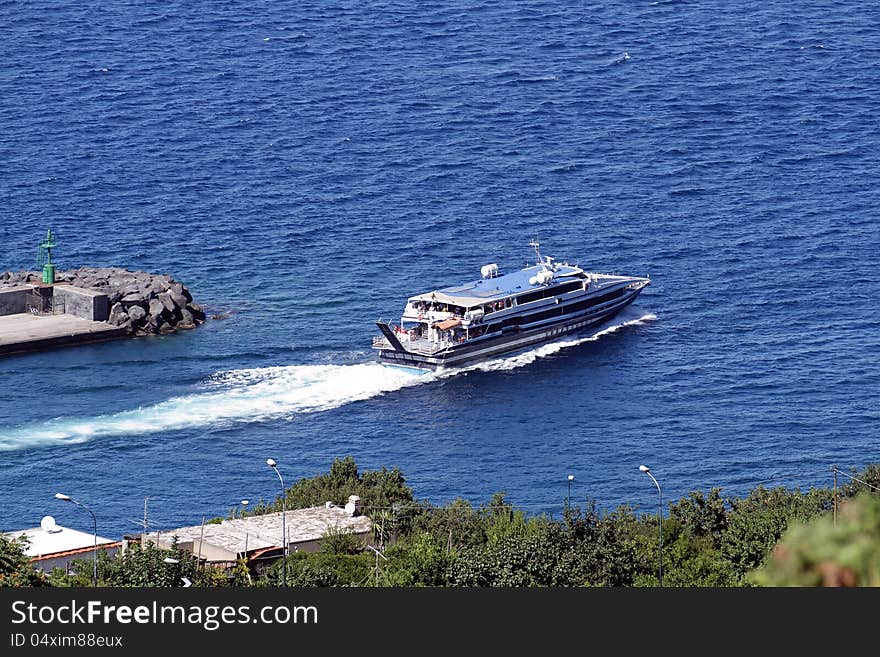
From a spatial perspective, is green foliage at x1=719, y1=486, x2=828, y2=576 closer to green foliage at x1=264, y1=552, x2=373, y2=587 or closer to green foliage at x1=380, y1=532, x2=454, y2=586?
green foliage at x1=380, y1=532, x2=454, y2=586

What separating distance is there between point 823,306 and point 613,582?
232 ft

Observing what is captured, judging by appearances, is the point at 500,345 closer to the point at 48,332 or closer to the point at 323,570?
the point at 48,332

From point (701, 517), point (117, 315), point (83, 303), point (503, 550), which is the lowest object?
point (503, 550)

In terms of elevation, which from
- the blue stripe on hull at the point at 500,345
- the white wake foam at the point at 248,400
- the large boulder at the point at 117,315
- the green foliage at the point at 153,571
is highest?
the large boulder at the point at 117,315

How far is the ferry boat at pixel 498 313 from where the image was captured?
12419 cm

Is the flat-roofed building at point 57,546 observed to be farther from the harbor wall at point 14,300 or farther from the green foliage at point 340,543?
the harbor wall at point 14,300

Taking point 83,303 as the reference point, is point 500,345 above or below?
below

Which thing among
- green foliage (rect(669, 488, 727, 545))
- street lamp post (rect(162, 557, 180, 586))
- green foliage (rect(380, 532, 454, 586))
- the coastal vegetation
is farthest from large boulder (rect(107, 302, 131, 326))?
street lamp post (rect(162, 557, 180, 586))

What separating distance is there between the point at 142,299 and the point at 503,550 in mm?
78165

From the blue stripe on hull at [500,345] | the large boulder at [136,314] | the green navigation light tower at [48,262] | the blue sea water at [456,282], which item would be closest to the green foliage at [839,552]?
the blue sea water at [456,282]

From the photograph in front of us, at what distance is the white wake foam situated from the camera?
361ft

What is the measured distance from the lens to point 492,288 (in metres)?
132

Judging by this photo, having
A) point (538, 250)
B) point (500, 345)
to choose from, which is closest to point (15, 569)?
point (500, 345)

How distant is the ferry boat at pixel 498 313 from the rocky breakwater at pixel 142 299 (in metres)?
18.5
